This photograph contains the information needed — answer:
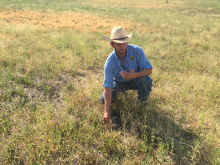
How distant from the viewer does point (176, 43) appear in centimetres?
754

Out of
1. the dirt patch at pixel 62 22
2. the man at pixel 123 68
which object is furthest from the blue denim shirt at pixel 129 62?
Result: the dirt patch at pixel 62 22

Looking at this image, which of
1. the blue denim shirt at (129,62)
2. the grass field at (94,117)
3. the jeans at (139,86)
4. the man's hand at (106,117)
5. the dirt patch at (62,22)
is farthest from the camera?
the dirt patch at (62,22)

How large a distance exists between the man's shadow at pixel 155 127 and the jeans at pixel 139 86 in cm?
16

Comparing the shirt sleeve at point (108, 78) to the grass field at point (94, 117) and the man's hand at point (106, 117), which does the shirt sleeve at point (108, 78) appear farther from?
the grass field at point (94, 117)

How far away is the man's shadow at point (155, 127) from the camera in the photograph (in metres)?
2.26

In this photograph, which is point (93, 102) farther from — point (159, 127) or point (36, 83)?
point (36, 83)

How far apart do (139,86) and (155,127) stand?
2.52 ft

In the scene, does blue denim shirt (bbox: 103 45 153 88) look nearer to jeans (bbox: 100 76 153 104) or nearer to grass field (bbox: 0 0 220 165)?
jeans (bbox: 100 76 153 104)

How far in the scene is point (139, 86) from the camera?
3062 millimetres

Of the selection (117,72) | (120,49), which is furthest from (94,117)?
(120,49)

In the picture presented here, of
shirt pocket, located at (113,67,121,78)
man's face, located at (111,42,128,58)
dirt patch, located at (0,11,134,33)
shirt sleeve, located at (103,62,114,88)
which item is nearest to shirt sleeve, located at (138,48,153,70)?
man's face, located at (111,42,128,58)

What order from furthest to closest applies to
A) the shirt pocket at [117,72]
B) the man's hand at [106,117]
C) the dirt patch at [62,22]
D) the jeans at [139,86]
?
the dirt patch at [62,22]
the jeans at [139,86]
the shirt pocket at [117,72]
the man's hand at [106,117]

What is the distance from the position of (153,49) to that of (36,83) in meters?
4.53

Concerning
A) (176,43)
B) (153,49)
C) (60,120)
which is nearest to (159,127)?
(60,120)
